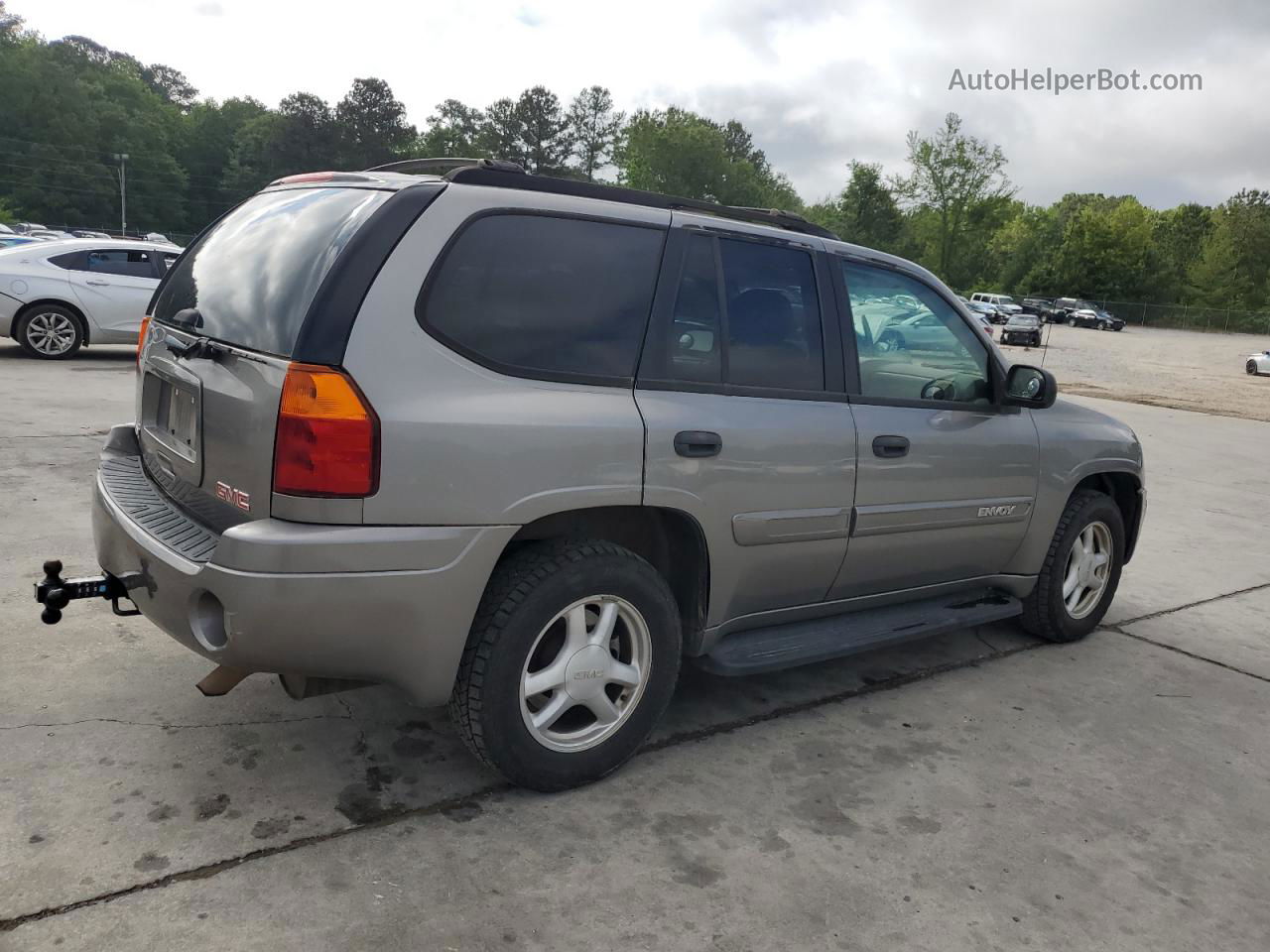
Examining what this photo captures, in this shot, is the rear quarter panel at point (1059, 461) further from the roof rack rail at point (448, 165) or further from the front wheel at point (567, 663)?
the roof rack rail at point (448, 165)

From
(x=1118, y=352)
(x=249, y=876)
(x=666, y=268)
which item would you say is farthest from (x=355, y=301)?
(x=1118, y=352)

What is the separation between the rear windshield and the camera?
269 centimetres

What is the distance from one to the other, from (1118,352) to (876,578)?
41.0m

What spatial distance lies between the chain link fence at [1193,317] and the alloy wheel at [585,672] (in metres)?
76.5

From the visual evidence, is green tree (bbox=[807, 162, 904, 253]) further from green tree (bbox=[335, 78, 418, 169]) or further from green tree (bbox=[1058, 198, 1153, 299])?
green tree (bbox=[335, 78, 418, 169])

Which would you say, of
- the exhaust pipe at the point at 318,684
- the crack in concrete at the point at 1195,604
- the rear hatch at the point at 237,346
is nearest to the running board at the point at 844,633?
the exhaust pipe at the point at 318,684

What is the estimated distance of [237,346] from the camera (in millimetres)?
2795

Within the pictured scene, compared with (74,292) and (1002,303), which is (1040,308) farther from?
(74,292)

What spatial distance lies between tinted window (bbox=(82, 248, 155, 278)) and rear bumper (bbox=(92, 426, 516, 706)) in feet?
36.2

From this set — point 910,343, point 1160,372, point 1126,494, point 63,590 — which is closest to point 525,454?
point 63,590

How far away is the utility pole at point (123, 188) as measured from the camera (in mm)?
76188

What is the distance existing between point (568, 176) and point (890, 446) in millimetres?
81324

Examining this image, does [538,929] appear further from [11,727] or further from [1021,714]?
[1021,714]

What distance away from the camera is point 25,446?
7.12 m
